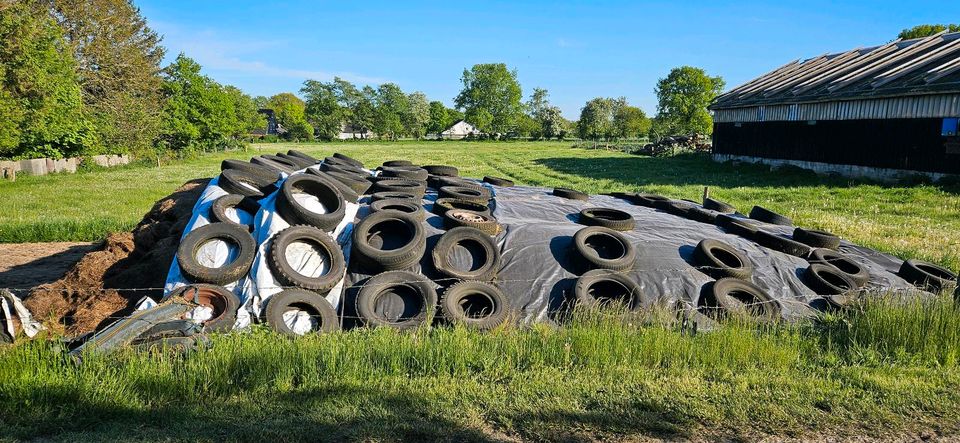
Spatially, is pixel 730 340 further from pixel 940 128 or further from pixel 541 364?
pixel 940 128

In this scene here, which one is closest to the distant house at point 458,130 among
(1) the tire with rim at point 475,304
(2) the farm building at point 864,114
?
(2) the farm building at point 864,114

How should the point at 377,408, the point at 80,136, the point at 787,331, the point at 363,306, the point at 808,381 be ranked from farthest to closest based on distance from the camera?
the point at 80,136 < the point at 363,306 < the point at 787,331 < the point at 808,381 < the point at 377,408

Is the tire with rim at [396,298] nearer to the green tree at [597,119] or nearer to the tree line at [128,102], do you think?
the tree line at [128,102]

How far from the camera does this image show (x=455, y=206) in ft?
36.5

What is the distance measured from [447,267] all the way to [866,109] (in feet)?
80.4

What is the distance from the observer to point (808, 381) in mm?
5574

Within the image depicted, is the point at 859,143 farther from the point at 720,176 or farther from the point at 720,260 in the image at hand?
the point at 720,260

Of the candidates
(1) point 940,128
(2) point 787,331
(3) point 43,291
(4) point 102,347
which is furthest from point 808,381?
(1) point 940,128

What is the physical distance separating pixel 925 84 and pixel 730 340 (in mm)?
22038

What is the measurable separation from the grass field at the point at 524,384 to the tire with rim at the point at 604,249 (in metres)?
1.66

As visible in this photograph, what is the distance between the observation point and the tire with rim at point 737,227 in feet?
35.8

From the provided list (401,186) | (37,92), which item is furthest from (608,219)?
(37,92)

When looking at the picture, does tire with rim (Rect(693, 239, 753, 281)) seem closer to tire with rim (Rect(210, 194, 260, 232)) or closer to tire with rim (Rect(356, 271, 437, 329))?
tire with rim (Rect(356, 271, 437, 329))

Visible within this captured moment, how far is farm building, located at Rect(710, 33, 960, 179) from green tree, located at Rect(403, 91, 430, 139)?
91.4 metres
